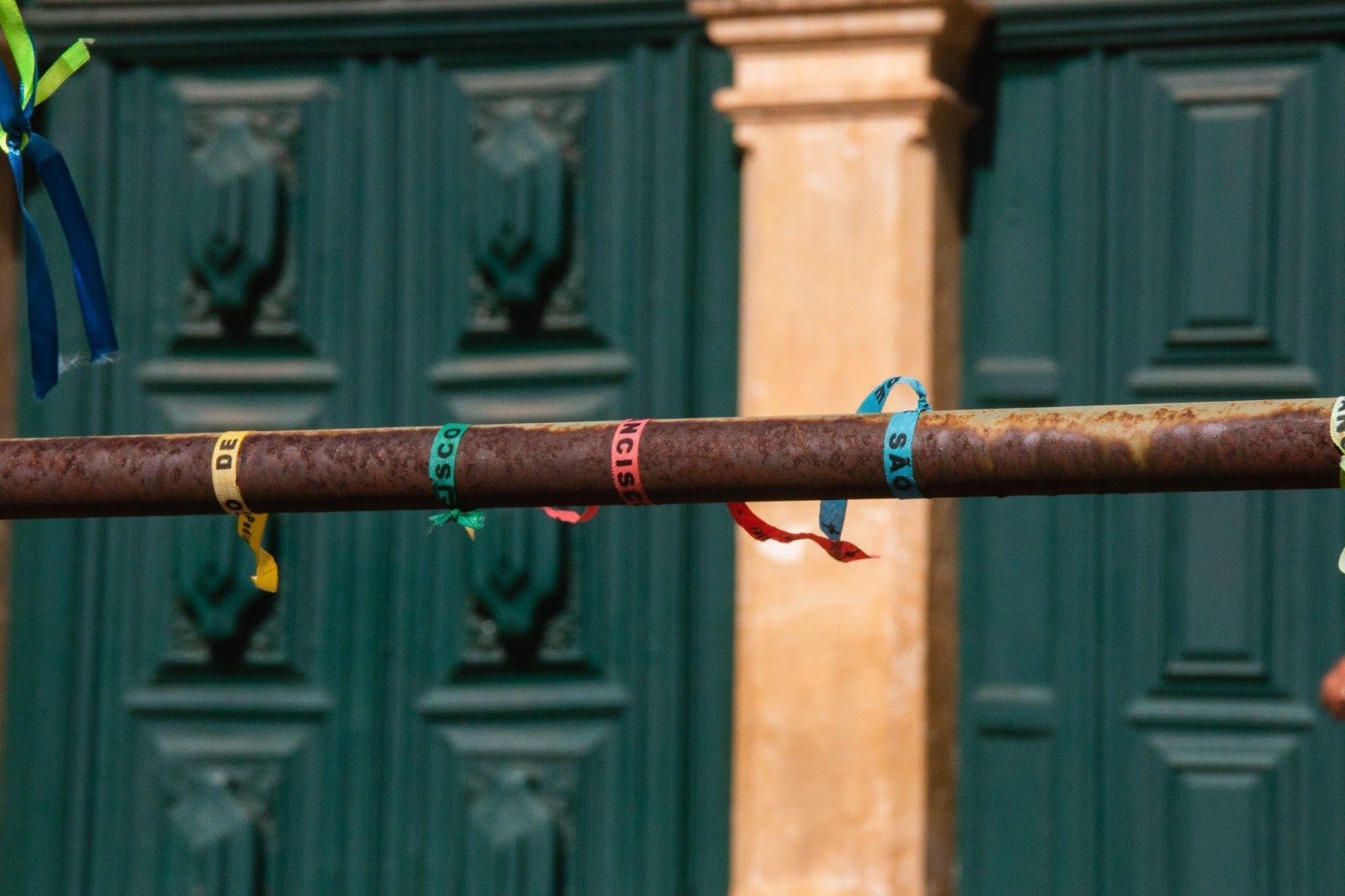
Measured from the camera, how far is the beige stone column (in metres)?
5.16

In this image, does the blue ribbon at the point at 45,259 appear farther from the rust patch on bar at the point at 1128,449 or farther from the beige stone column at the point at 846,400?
the beige stone column at the point at 846,400

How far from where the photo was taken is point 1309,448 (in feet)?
7.02

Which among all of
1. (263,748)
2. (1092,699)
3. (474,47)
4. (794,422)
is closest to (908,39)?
(474,47)

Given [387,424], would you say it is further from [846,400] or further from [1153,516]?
[1153,516]

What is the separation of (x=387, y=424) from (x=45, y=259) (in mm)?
2914

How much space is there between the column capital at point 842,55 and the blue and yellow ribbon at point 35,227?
2661mm

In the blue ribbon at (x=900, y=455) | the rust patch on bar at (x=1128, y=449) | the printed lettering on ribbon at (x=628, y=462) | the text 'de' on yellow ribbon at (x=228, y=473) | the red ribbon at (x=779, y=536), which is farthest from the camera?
the red ribbon at (x=779, y=536)

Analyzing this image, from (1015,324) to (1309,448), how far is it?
10.9ft

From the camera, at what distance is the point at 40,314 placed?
293 cm

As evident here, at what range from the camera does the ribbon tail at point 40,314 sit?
286 cm

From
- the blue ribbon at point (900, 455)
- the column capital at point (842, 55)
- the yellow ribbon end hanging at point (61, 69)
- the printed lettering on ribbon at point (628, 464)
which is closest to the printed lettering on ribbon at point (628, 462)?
the printed lettering on ribbon at point (628, 464)

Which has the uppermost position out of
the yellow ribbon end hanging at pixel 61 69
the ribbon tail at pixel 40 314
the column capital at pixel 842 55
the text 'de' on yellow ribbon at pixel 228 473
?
the column capital at pixel 842 55

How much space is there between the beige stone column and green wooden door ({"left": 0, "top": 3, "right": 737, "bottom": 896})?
29 cm

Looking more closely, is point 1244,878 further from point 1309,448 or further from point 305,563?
point 1309,448
